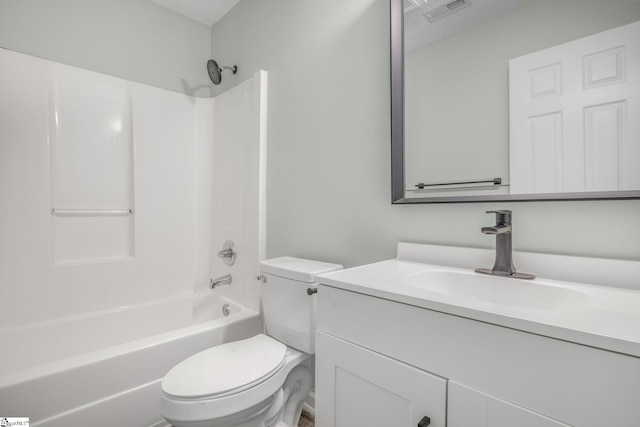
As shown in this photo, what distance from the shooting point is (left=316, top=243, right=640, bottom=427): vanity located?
505 millimetres

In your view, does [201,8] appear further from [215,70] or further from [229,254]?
[229,254]

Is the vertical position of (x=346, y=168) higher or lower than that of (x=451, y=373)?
higher

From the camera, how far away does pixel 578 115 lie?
86 cm

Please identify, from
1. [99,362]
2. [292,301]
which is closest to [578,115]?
[292,301]

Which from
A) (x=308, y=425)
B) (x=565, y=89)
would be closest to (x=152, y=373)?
(x=308, y=425)

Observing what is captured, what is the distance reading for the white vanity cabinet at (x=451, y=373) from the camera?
499mm

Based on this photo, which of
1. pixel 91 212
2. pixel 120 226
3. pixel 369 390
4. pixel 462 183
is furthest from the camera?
pixel 120 226

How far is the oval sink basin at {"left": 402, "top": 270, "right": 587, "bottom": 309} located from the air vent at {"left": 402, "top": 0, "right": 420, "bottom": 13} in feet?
3.35

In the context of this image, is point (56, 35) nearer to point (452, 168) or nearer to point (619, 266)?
point (452, 168)

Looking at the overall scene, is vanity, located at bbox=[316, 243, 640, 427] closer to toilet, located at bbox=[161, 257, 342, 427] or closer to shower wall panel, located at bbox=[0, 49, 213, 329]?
toilet, located at bbox=[161, 257, 342, 427]

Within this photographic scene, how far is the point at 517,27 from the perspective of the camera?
3.21 ft

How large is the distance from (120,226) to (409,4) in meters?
2.04

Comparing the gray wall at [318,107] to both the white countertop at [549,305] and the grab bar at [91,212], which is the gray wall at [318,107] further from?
the grab bar at [91,212]

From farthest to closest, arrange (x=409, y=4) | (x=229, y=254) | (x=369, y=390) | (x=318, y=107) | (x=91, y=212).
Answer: (x=229, y=254) < (x=91, y=212) < (x=318, y=107) < (x=409, y=4) < (x=369, y=390)
